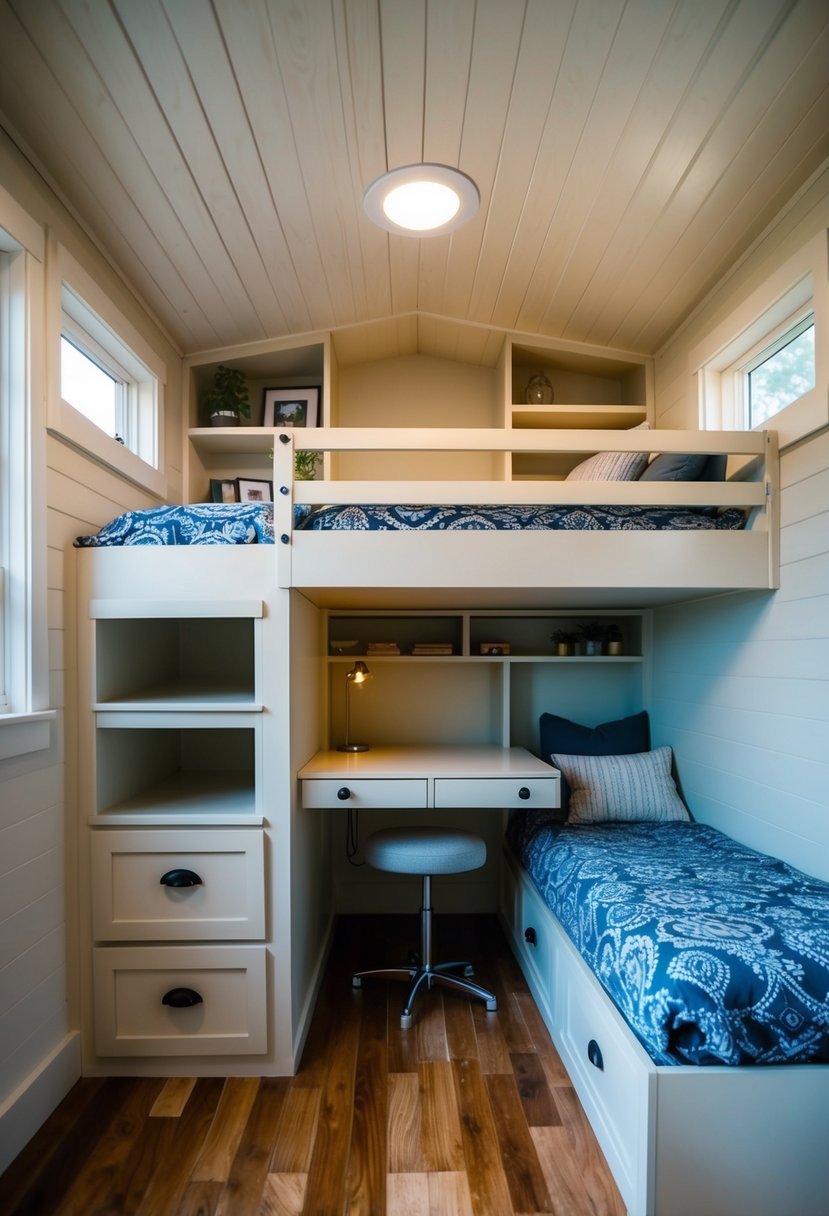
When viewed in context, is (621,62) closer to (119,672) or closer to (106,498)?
(106,498)

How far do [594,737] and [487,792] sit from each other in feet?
2.77

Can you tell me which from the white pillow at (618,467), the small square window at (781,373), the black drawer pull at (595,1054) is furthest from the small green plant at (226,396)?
the black drawer pull at (595,1054)

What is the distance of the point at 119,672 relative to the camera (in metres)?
2.09

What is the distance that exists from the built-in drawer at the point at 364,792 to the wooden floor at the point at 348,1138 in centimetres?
72

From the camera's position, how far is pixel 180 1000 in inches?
72.5

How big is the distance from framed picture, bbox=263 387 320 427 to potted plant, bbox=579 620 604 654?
1565mm

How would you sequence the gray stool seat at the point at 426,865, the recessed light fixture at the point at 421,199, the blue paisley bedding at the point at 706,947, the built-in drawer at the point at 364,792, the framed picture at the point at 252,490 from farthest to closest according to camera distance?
the framed picture at the point at 252,490 → the gray stool seat at the point at 426,865 → the built-in drawer at the point at 364,792 → the recessed light fixture at the point at 421,199 → the blue paisley bedding at the point at 706,947

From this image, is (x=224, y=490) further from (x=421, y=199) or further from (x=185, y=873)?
(x=185, y=873)

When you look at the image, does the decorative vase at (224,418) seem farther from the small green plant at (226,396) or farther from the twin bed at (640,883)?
the twin bed at (640,883)

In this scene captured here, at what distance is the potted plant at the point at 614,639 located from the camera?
294 centimetres

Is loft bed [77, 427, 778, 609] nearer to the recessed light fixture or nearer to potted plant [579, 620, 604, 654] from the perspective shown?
the recessed light fixture

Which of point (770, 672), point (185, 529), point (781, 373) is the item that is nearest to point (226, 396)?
point (185, 529)

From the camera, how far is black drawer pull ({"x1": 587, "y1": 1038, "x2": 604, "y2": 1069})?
5.06 feet

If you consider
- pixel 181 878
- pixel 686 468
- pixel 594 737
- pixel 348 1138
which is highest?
pixel 686 468
